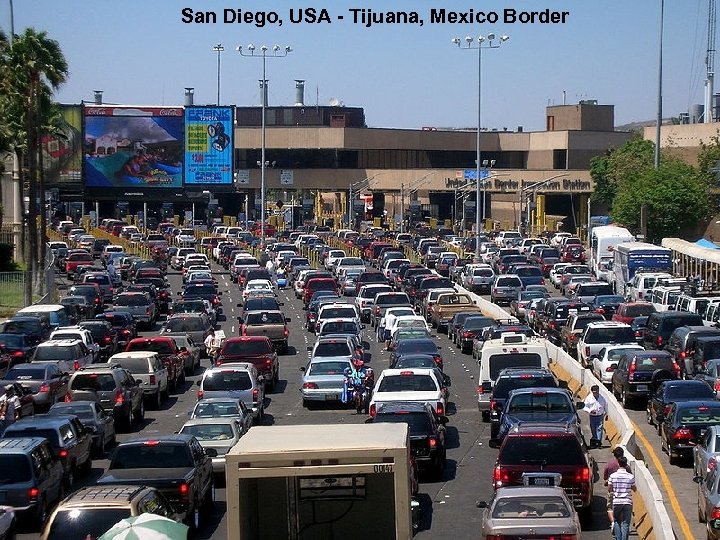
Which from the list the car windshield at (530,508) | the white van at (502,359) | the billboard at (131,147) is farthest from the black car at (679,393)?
the billboard at (131,147)

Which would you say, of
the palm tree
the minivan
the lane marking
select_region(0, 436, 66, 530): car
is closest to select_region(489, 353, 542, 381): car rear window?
the lane marking

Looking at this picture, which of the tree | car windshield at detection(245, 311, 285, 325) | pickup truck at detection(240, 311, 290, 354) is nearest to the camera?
pickup truck at detection(240, 311, 290, 354)

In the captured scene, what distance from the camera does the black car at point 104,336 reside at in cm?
4362

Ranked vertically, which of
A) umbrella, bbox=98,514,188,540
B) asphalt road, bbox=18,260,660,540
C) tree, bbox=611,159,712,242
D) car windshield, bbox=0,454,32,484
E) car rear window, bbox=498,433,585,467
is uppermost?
tree, bbox=611,159,712,242

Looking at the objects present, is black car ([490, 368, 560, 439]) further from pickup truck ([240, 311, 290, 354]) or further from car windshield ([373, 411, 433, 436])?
pickup truck ([240, 311, 290, 354])

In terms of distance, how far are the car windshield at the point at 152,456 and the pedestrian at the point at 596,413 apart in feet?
30.5

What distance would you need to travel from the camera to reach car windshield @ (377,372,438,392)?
29.8 m

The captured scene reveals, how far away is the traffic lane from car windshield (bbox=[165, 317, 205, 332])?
60.6 ft

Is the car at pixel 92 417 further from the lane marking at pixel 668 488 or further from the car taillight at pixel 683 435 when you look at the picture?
the car taillight at pixel 683 435

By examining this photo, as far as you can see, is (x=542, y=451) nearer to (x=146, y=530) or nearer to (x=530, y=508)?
(x=530, y=508)

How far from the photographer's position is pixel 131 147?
103125 millimetres

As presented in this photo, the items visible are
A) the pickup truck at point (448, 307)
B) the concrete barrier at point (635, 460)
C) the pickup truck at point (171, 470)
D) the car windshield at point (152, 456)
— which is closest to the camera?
the concrete barrier at point (635, 460)

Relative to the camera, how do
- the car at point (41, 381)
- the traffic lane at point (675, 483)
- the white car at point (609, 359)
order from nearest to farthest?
1. the traffic lane at point (675, 483)
2. the car at point (41, 381)
3. the white car at point (609, 359)

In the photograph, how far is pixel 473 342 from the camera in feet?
148
